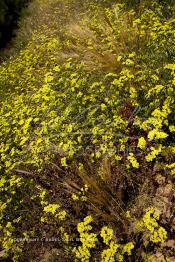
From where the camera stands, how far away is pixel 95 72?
5422 millimetres

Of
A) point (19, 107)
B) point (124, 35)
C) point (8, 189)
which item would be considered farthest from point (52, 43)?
point (8, 189)

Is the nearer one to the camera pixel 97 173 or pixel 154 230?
pixel 154 230

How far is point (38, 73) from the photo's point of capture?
6129mm

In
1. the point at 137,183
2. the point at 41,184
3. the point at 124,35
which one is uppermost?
the point at 124,35

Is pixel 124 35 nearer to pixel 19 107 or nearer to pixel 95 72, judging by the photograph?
pixel 95 72

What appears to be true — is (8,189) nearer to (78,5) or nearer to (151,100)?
(151,100)

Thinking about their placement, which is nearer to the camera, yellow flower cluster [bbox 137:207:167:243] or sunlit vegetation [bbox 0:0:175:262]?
yellow flower cluster [bbox 137:207:167:243]

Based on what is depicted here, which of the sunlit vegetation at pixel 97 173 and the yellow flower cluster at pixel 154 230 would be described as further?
the sunlit vegetation at pixel 97 173

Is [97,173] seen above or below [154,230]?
above

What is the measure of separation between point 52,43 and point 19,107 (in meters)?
2.50

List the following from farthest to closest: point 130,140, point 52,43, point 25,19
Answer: point 25,19, point 52,43, point 130,140

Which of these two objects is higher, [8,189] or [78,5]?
[78,5]


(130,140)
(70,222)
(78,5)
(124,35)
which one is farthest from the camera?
(78,5)

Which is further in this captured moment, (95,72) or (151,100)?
(95,72)
